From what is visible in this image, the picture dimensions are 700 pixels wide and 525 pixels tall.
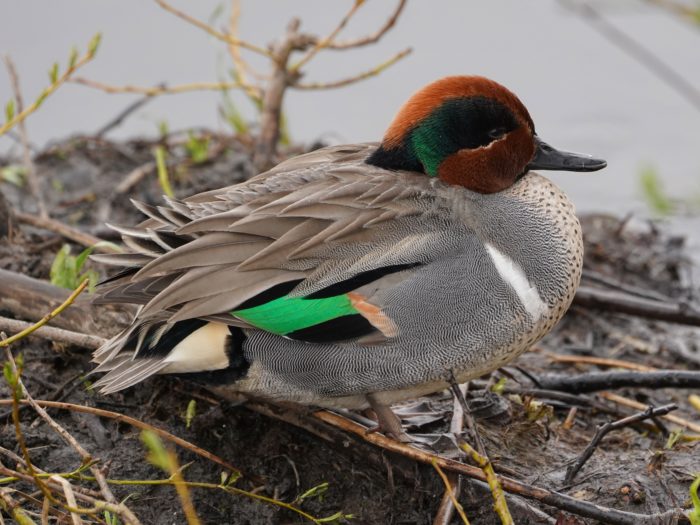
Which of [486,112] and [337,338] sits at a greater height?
[486,112]

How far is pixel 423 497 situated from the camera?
10.9ft

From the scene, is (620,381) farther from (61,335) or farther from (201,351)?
(61,335)

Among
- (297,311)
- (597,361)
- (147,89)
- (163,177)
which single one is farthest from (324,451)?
(147,89)

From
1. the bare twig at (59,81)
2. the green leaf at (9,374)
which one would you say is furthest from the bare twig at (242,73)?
the green leaf at (9,374)

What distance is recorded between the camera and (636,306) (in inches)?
186

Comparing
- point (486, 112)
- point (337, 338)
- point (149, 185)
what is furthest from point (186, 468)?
point (149, 185)

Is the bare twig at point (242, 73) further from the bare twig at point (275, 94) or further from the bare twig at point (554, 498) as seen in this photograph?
the bare twig at point (554, 498)

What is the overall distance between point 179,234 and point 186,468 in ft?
2.40

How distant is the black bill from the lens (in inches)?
143

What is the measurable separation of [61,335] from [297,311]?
2.83 feet

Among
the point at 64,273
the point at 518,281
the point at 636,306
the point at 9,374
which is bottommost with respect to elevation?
the point at 636,306

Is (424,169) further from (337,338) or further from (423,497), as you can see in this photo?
A: (423,497)

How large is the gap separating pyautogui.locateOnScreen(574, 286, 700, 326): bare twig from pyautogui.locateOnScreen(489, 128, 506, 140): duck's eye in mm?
1539

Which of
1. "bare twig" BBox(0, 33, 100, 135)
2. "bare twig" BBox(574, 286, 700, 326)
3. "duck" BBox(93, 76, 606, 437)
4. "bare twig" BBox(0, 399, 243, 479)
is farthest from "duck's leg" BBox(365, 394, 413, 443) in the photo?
"bare twig" BBox(574, 286, 700, 326)
